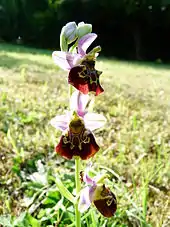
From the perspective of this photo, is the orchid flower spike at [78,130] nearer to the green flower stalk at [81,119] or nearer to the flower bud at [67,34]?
the green flower stalk at [81,119]

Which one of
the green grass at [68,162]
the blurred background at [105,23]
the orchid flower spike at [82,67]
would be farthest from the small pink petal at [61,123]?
the blurred background at [105,23]

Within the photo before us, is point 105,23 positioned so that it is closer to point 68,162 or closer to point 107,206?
point 68,162

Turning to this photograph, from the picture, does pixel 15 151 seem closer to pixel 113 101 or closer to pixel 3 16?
pixel 113 101

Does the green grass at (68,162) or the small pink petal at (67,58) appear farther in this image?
the green grass at (68,162)

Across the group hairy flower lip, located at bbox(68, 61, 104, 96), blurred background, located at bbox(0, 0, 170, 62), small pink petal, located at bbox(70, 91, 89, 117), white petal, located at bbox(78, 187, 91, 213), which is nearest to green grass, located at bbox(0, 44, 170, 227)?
white petal, located at bbox(78, 187, 91, 213)

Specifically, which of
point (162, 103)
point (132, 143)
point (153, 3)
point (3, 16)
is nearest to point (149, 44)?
point (153, 3)

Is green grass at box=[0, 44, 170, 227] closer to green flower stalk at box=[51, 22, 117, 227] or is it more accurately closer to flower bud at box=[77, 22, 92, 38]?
green flower stalk at box=[51, 22, 117, 227]
